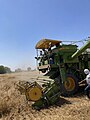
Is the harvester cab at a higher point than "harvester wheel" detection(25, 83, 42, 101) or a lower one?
higher

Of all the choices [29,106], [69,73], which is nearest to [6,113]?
[29,106]

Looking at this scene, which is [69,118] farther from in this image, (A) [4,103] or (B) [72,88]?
(B) [72,88]

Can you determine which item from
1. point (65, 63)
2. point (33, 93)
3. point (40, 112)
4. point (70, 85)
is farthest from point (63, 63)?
point (40, 112)

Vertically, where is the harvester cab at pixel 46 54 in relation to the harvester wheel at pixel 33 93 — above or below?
above

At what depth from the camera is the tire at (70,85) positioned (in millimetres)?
9238

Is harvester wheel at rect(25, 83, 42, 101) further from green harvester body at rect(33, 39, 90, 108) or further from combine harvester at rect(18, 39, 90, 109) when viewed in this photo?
green harvester body at rect(33, 39, 90, 108)

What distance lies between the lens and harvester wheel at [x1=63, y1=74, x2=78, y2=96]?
9241 millimetres

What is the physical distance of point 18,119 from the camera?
5.82 meters

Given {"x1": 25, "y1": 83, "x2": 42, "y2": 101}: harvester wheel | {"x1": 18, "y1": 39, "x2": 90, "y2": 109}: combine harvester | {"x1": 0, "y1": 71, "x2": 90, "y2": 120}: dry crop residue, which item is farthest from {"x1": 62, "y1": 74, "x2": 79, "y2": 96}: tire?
{"x1": 25, "y1": 83, "x2": 42, "y2": 101}: harvester wheel

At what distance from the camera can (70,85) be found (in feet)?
31.0

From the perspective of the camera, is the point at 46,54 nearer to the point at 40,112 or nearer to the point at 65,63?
the point at 65,63

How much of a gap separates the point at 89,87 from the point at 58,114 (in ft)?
8.48

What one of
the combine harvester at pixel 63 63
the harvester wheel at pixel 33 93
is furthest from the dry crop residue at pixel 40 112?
the combine harvester at pixel 63 63

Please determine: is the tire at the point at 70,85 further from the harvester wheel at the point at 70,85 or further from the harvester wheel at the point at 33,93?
the harvester wheel at the point at 33,93
